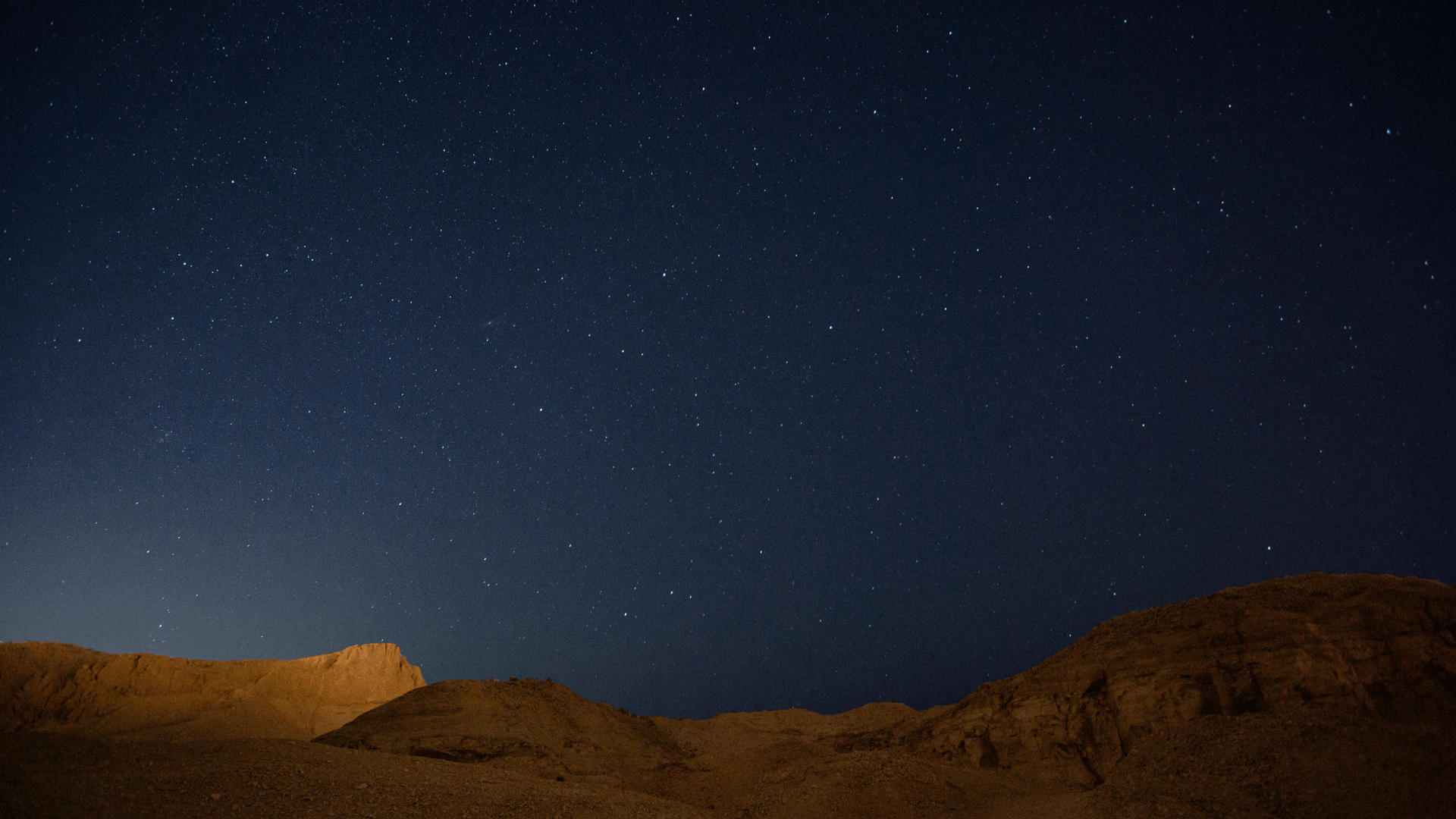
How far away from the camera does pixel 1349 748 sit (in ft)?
43.4

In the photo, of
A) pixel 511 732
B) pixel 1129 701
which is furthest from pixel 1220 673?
pixel 511 732

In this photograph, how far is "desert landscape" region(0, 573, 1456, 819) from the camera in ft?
38.2

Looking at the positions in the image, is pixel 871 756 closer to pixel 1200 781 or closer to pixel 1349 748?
pixel 1200 781

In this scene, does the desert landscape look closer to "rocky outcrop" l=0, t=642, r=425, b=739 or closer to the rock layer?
the rock layer

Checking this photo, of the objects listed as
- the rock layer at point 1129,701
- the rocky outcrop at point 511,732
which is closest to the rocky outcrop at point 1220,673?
the rock layer at point 1129,701

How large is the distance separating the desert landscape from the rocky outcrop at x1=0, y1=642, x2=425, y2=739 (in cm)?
1897

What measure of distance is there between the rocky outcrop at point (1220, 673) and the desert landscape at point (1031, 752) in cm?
4

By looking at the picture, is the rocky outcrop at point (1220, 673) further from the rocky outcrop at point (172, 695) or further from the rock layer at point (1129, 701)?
the rocky outcrop at point (172, 695)

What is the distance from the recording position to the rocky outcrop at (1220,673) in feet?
51.2

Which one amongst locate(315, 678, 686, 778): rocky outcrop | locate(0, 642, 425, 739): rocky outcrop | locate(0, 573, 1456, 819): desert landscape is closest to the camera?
locate(0, 573, 1456, 819): desert landscape

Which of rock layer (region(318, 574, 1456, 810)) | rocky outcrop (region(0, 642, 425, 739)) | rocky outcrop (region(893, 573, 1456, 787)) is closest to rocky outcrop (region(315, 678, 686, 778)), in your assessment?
rock layer (region(318, 574, 1456, 810))

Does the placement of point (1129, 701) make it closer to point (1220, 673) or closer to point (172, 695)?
point (1220, 673)

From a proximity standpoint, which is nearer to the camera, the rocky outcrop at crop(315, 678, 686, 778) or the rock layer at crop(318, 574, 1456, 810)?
→ the rock layer at crop(318, 574, 1456, 810)

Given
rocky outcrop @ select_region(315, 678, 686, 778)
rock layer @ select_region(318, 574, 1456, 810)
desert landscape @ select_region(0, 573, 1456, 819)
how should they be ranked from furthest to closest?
1. rocky outcrop @ select_region(315, 678, 686, 778)
2. rock layer @ select_region(318, 574, 1456, 810)
3. desert landscape @ select_region(0, 573, 1456, 819)
